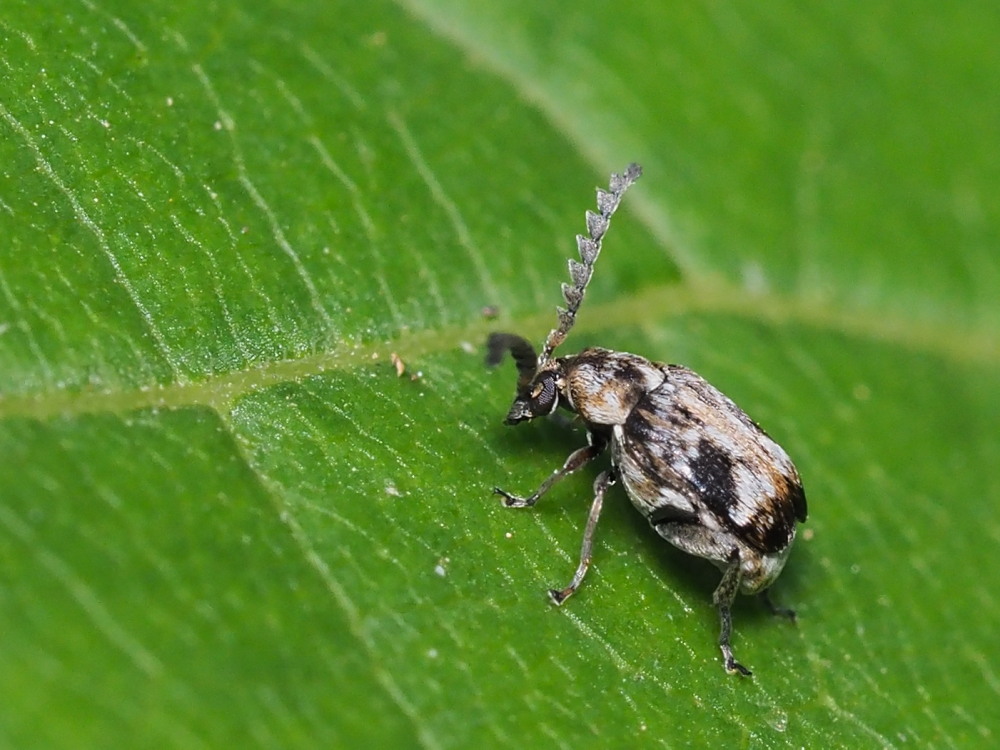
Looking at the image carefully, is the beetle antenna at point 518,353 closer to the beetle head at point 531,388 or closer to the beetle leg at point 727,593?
the beetle head at point 531,388

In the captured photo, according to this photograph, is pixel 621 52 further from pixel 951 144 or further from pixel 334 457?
pixel 334 457

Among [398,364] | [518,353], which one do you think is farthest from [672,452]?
[398,364]

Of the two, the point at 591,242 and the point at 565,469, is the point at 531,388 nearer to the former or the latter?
the point at 565,469

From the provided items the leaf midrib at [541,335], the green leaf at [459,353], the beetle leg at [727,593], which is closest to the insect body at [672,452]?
the beetle leg at [727,593]

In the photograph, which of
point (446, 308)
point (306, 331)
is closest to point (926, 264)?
point (446, 308)

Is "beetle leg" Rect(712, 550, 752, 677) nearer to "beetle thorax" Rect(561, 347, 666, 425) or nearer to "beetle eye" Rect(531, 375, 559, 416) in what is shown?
"beetle thorax" Rect(561, 347, 666, 425)

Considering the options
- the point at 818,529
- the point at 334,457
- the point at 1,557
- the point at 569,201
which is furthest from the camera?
the point at 569,201

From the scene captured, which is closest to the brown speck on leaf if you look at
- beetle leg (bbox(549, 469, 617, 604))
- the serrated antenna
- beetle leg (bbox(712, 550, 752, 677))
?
the serrated antenna
